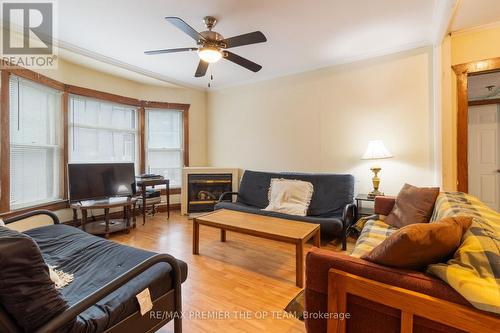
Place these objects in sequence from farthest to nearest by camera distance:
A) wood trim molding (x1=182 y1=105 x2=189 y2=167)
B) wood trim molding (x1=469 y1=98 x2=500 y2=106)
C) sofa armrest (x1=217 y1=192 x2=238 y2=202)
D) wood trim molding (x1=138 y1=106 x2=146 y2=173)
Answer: wood trim molding (x1=182 y1=105 x2=189 y2=167) → wood trim molding (x1=138 y1=106 x2=146 y2=173) → wood trim molding (x1=469 y1=98 x2=500 y2=106) → sofa armrest (x1=217 y1=192 x2=238 y2=202)

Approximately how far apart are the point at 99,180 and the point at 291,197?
9.24ft

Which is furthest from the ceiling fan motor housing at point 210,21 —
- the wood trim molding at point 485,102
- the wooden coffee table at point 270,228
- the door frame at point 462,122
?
the wood trim molding at point 485,102

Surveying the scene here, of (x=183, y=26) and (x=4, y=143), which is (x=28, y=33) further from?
(x=183, y=26)

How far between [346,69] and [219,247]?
309cm

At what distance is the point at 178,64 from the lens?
3.70 metres

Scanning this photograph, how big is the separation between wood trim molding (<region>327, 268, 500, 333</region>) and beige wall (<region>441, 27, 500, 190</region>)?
2.53 meters

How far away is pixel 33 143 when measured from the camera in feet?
10.2

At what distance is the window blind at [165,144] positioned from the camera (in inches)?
182

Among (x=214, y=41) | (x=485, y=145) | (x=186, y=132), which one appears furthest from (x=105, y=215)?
(x=485, y=145)

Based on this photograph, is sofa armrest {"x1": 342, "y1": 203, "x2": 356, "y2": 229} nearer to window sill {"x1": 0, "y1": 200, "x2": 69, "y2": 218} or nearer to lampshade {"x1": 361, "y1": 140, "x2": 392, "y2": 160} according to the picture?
lampshade {"x1": 361, "y1": 140, "x2": 392, "y2": 160}

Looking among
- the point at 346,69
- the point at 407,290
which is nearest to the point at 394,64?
the point at 346,69

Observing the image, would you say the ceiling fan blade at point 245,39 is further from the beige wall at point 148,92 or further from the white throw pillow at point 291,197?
the beige wall at point 148,92

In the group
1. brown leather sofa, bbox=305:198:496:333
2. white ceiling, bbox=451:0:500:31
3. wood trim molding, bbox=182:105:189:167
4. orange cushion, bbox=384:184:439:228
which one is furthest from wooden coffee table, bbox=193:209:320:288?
white ceiling, bbox=451:0:500:31

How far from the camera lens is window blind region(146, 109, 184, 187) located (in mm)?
4629
